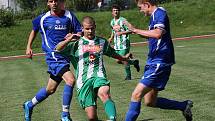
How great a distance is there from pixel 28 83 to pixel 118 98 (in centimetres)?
508

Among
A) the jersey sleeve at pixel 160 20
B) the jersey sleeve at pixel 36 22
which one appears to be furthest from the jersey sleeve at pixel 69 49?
the jersey sleeve at pixel 36 22

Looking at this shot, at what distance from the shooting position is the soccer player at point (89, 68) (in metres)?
7.03

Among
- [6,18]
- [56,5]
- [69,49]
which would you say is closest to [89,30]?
[69,49]

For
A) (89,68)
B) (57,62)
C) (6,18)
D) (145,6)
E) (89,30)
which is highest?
(145,6)

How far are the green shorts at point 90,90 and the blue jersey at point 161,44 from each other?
0.78m

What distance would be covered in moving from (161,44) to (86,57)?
1.07 m

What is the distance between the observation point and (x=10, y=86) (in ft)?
48.3

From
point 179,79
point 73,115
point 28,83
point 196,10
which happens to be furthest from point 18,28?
point 73,115

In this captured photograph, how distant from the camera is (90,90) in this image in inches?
280

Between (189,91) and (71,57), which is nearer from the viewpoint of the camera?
(71,57)

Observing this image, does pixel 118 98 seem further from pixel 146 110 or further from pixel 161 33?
pixel 161 33

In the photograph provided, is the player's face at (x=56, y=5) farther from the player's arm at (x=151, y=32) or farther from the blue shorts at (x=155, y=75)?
the blue shorts at (x=155, y=75)

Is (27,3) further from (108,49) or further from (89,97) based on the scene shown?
(89,97)

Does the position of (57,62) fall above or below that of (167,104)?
above
